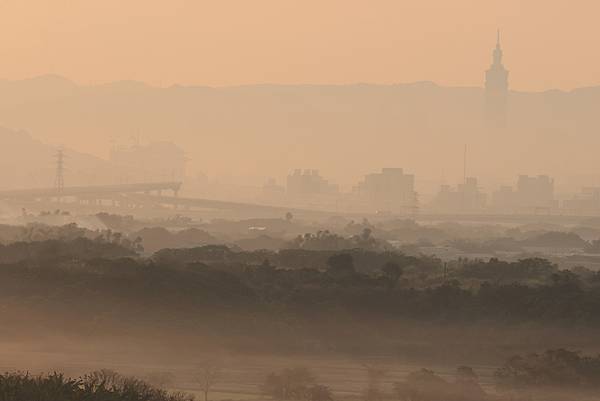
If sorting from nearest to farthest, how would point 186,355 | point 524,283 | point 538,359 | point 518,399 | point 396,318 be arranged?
point 518,399
point 538,359
point 186,355
point 396,318
point 524,283

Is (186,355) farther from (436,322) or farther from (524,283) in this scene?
(524,283)

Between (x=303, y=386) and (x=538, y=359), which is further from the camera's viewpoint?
(x=538, y=359)

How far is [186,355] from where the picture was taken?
7794 cm

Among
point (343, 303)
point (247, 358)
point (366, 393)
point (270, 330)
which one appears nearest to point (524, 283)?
point (343, 303)

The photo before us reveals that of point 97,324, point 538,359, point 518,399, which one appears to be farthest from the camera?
point 97,324

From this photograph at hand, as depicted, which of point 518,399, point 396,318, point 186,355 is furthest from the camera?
point 396,318

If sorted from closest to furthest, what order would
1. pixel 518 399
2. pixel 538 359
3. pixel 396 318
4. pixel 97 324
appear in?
pixel 518 399 < pixel 538 359 < pixel 97 324 < pixel 396 318

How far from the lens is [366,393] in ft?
220

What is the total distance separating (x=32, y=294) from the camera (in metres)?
89.1

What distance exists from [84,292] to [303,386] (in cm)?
2437

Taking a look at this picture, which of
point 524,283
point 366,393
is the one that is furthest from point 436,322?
point 366,393

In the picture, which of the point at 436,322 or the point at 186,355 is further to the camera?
the point at 436,322

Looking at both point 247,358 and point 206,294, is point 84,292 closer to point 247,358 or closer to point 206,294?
point 206,294

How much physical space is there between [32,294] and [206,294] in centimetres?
883
